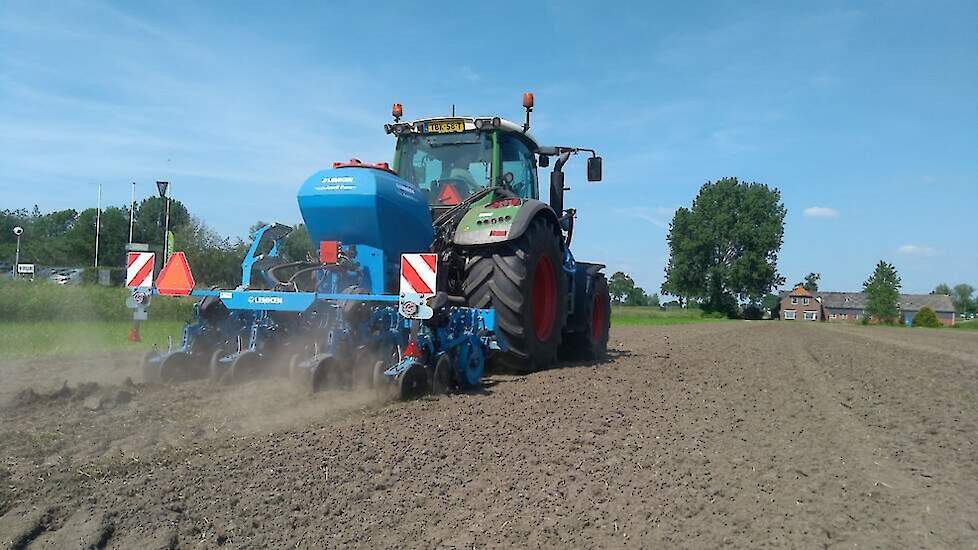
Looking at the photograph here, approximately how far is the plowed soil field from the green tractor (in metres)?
1.04

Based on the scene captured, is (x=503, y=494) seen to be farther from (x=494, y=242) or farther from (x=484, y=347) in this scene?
(x=494, y=242)

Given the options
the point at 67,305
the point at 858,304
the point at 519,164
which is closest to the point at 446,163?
the point at 519,164

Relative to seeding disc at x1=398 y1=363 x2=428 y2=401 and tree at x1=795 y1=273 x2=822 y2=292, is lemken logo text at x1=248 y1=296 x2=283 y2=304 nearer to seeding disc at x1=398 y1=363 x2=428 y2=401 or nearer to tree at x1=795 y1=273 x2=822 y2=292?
Answer: seeding disc at x1=398 y1=363 x2=428 y2=401

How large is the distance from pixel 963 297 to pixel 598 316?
161540 mm

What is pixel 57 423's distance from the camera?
14.5 feet

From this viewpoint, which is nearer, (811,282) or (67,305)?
(67,305)

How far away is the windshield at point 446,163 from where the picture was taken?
27.3 feet

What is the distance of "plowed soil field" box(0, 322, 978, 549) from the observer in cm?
308

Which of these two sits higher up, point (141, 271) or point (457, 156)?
point (457, 156)

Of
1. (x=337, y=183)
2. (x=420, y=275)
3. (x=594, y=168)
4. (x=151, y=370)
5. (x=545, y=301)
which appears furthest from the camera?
(x=594, y=168)

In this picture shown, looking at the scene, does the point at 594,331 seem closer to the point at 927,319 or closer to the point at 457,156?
the point at 457,156

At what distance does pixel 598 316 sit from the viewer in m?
10.7

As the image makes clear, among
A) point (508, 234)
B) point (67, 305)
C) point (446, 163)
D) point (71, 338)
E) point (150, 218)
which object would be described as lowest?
point (71, 338)

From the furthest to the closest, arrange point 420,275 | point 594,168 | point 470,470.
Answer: point 594,168 < point 420,275 < point 470,470
